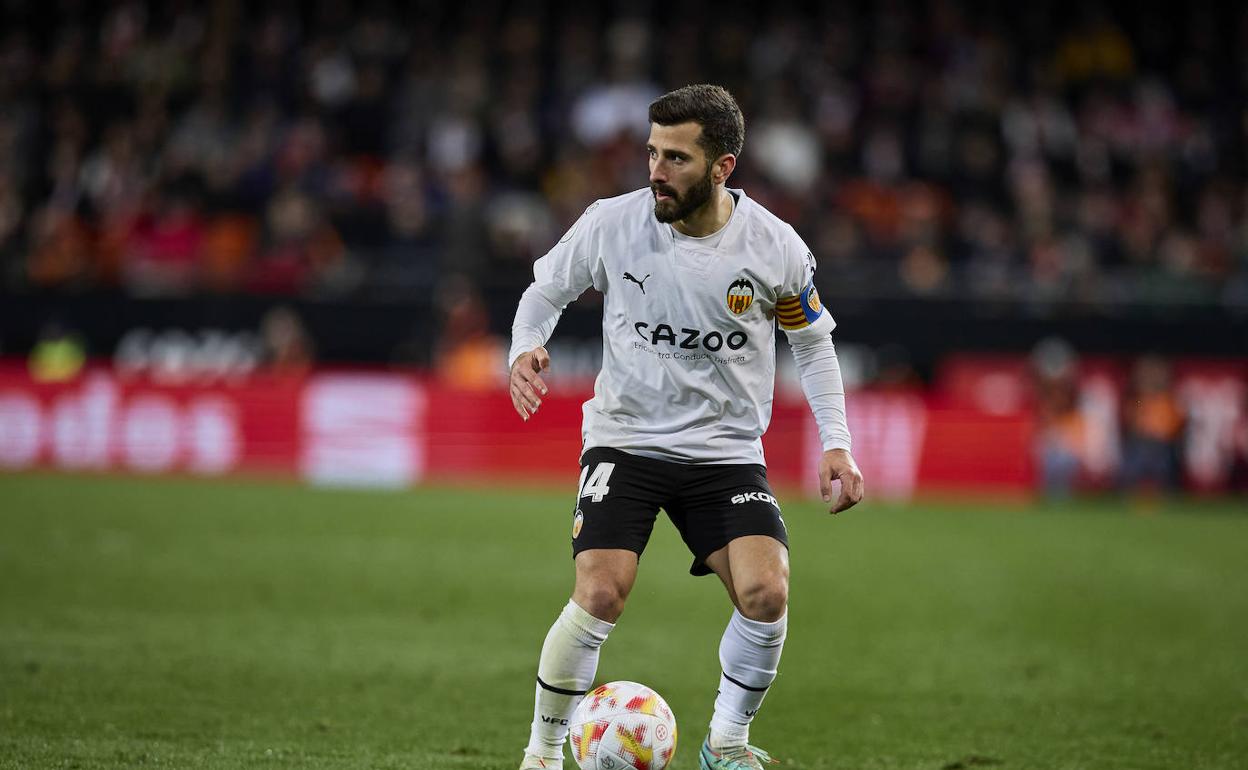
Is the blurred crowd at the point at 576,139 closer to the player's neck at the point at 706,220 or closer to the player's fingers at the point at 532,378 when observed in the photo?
the player's neck at the point at 706,220

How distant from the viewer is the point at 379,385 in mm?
18109

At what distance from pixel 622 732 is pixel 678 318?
156 cm

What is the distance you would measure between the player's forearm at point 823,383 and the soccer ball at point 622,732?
126 cm

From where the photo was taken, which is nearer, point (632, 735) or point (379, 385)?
point (632, 735)

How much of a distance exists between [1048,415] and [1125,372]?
1534 millimetres

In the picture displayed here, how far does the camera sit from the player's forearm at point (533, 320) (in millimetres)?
5852

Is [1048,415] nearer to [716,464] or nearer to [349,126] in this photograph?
[349,126]

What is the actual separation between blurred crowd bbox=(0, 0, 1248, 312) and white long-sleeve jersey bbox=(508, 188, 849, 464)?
13417 millimetres

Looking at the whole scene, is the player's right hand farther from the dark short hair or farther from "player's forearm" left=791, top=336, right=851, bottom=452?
"player's forearm" left=791, top=336, right=851, bottom=452

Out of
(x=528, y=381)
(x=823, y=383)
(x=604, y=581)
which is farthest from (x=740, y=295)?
(x=604, y=581)

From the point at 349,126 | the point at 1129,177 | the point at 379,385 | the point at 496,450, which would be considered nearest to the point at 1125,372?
the point at 1129,177

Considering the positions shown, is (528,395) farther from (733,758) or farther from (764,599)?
(733,758)

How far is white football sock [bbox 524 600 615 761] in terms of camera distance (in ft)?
18.4

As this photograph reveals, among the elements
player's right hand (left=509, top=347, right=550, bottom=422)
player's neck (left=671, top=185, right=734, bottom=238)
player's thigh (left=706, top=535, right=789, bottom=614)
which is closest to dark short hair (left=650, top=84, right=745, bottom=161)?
player's neck (left=671, top=185, right=734, bottom=238)
